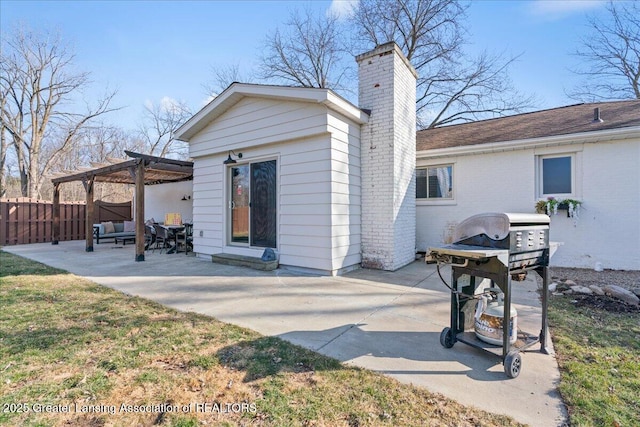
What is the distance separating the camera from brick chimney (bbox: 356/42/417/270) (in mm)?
6117

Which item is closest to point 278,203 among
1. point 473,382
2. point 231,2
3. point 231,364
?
point 231,364

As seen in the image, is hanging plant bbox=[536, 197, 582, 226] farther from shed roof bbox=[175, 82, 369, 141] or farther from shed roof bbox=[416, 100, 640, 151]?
shed roof bbox=[175, 82, 369, 141]

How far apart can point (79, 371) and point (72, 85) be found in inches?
962

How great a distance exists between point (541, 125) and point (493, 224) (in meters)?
6.91

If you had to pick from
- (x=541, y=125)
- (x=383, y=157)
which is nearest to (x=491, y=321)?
(x=383, y=157)

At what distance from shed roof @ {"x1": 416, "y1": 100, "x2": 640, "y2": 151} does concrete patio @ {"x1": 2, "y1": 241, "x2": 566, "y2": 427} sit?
358 cm

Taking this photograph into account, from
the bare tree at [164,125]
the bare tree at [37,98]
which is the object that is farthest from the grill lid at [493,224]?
the bare tree at [164,125]

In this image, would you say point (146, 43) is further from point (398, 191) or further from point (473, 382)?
point (473, 382)

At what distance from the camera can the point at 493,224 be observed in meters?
2.36

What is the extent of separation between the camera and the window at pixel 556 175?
6.57m

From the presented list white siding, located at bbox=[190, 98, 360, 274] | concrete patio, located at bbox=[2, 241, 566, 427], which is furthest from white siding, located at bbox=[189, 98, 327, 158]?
concrete patio, located at bbox=[2, 241, 566, 427]

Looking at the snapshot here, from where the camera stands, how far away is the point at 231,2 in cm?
814

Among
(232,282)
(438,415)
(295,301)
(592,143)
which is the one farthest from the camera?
(592,143)

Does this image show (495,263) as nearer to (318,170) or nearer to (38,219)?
(318,170)
